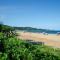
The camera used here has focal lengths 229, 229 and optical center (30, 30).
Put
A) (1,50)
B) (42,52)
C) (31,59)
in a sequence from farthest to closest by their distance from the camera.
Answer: (1,50), (42,52), (31,59)

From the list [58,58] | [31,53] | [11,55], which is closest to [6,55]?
[11,55]

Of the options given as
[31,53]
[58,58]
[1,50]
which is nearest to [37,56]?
[31,53]

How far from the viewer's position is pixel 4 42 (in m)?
12.0

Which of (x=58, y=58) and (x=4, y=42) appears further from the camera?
(x=4, y=42)

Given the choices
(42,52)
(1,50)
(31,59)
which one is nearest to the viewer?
(31,59)

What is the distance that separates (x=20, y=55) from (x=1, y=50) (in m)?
1.93

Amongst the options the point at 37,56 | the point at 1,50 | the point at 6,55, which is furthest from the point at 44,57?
the point at 1,50

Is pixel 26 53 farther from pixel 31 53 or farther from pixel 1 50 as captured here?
pixel 1 50

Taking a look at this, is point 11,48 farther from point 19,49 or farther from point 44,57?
point 44,57

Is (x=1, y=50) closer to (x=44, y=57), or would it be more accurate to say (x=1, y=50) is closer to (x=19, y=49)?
(x=19, y=49)

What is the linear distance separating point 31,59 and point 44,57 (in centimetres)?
57

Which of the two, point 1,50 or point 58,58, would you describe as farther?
point 1,50

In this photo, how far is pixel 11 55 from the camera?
10039 mm

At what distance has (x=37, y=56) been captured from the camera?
9.60m
